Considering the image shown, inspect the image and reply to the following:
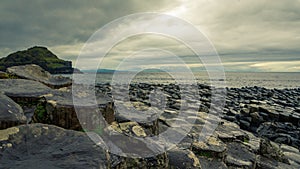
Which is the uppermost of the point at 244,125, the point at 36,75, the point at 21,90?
the point at 36,75

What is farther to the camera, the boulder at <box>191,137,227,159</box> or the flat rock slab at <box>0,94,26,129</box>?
the boulder at <box>191,137,227,159</box>

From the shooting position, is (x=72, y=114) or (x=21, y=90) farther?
(x=21, y=90)

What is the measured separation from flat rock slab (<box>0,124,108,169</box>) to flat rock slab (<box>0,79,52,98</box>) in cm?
139

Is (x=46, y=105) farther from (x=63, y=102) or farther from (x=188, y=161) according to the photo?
(x=188, y=161)

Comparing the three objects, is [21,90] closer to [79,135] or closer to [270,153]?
[79,135]

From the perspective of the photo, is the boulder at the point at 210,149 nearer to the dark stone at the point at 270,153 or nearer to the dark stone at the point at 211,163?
the dark stone at the point at 211,163

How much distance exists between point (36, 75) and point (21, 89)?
2.25m

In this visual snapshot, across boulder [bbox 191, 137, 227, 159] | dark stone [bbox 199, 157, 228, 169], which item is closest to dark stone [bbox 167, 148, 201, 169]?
dark stone [bbox 199, 157, 228, 169]

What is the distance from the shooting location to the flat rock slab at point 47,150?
2.16m

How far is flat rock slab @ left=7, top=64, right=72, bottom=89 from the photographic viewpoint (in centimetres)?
566

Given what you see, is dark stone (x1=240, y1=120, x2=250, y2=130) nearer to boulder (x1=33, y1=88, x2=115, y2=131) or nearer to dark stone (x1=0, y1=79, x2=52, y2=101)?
boulder (x1=33, y1=88, x2=115, y2=131)

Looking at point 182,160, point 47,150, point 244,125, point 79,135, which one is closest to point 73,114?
point 79,135

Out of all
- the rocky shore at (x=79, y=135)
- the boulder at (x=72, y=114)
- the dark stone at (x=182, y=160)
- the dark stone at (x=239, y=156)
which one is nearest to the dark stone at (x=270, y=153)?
the rocky shore at (x=79, y=135)

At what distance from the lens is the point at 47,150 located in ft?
7.79
